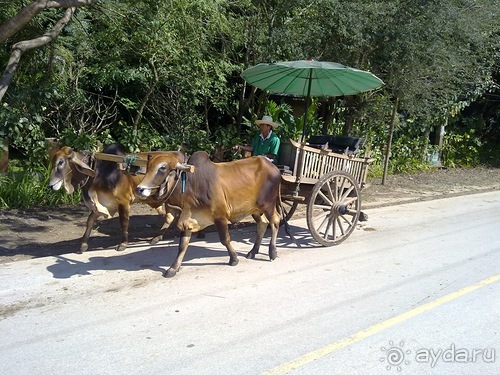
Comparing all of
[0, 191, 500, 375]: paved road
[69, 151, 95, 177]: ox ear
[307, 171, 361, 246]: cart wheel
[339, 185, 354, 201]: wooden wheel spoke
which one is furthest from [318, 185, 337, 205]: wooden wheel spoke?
[69, 151, 95, 177]: ox ear

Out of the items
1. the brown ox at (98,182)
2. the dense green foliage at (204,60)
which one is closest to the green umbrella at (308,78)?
the dense green foliage at (204,60)

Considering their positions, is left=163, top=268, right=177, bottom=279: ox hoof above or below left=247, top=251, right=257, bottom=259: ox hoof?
below

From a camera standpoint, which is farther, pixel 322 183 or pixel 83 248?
pixel 322 183

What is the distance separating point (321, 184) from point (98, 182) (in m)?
3.21

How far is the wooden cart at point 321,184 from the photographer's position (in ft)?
25.7

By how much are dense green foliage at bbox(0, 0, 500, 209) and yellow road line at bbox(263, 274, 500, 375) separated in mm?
5873

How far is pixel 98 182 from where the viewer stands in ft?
23.3

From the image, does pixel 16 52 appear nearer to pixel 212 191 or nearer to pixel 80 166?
pixel 80 166

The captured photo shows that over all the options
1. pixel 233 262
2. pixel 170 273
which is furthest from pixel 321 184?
pixel 170 273

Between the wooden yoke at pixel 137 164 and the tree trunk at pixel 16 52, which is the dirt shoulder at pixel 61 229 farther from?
the tree trunk at pixel 16 52

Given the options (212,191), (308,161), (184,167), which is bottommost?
(212,191)

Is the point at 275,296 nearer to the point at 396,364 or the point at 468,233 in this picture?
the point at 396,364

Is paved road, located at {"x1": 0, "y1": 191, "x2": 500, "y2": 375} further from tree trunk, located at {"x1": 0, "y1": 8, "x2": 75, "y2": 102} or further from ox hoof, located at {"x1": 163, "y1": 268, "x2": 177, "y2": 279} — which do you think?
tree trunk, located at {"x1": 0, "y1": 8, "x2": 75, "y2": 102}

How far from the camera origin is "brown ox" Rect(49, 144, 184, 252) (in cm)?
678
